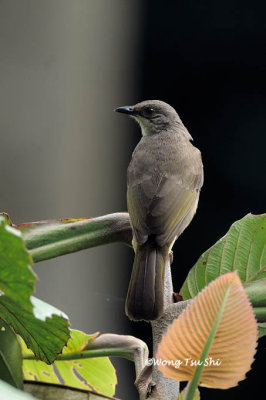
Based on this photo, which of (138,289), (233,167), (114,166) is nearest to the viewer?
(138,289)

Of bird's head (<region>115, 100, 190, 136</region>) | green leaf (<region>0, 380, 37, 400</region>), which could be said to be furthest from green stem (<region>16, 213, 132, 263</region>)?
bird's head (<region>115, 100, 190, 136</region>)

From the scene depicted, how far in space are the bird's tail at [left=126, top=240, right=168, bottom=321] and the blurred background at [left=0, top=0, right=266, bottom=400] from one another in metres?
1.60

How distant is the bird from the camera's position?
1.20 meters

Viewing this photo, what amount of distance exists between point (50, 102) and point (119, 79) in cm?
45

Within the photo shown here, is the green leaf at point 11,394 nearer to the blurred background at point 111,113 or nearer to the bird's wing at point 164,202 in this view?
the bird's wing at point 164,202

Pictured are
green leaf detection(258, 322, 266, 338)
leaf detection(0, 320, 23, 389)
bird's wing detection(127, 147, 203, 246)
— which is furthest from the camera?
bird's wing detection(127, 147, 203, 246)

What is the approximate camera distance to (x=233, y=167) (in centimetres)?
312

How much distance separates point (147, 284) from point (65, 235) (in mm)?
377

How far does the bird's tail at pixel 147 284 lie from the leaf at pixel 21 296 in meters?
0.17

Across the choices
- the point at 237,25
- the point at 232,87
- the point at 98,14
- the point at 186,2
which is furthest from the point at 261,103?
the point at 98,14

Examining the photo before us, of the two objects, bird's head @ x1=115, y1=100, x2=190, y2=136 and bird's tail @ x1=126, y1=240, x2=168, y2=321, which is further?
bird's head @ x1=115, y1=100, x2=190, y2=136

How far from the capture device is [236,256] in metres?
0.88

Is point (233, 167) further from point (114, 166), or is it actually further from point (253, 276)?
point (253, 276)

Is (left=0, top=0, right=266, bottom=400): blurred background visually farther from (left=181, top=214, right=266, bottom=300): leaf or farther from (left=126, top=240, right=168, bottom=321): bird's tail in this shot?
(left=181, top=214, right=266, bottom=300): leaf
